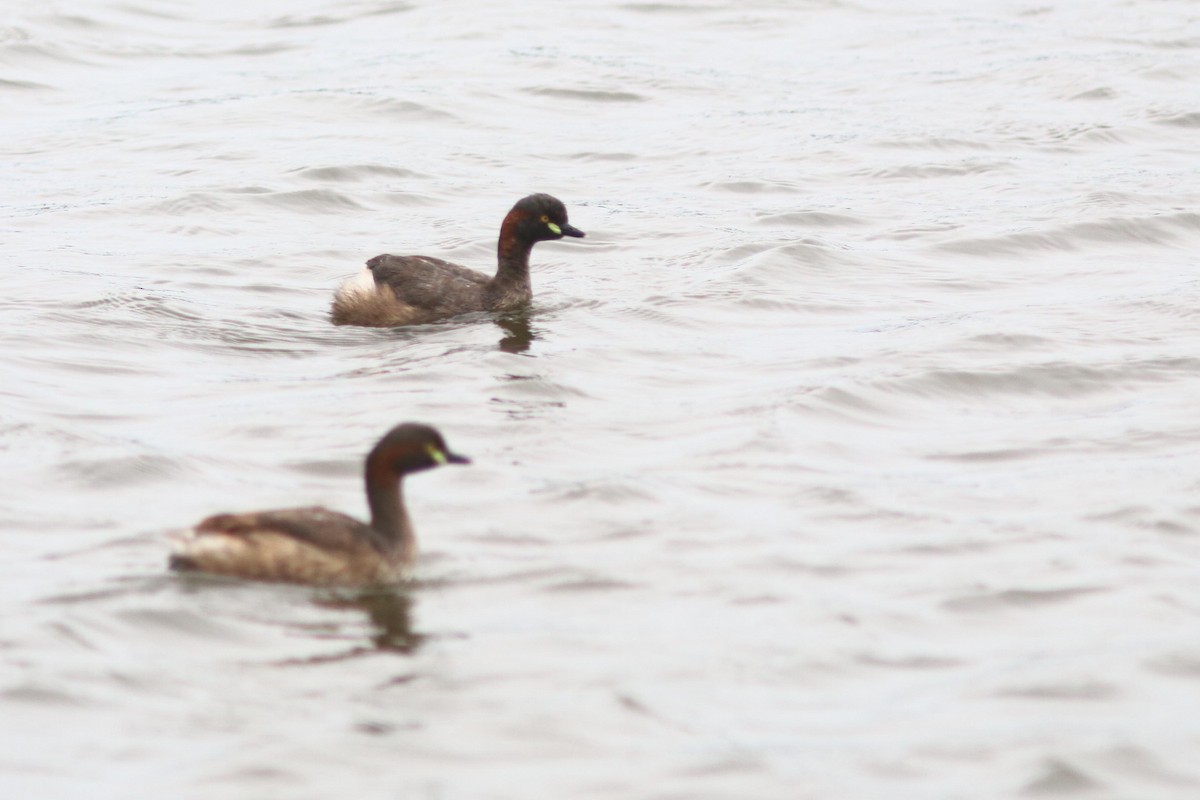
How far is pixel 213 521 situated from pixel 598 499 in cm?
230

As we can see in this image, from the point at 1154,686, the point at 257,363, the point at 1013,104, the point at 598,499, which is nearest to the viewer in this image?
the point at 1154,686

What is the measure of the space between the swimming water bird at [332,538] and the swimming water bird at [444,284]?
5.21m

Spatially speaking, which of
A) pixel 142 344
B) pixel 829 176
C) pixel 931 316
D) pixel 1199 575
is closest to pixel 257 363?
pixel 142 344

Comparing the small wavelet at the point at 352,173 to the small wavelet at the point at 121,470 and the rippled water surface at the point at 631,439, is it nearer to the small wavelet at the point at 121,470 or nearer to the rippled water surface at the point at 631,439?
the rippled water surface at the point at 631,439

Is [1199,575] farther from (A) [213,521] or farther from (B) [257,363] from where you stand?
(B) [257,363]

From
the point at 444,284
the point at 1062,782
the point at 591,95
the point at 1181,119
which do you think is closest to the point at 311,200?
the point at 444,284

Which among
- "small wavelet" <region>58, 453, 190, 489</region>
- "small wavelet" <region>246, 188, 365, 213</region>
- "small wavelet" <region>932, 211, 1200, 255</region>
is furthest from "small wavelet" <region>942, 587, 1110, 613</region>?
"small wavelet" <region>246, 188, 365, 213</region>

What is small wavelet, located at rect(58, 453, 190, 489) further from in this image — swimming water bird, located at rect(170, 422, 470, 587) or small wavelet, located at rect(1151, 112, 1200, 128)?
small wavelet, located at rect(1151, 112, 1200, 128)

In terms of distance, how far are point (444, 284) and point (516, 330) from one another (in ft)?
2.19

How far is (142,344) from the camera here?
13.8 metres

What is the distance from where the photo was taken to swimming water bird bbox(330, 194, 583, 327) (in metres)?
14.3

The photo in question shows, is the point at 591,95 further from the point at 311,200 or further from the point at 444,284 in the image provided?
the point at 444,284

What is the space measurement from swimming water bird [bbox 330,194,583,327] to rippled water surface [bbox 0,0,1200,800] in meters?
0.25

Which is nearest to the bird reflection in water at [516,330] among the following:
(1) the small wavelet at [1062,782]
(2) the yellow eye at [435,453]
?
(2) the yellow eye at [435,453]
